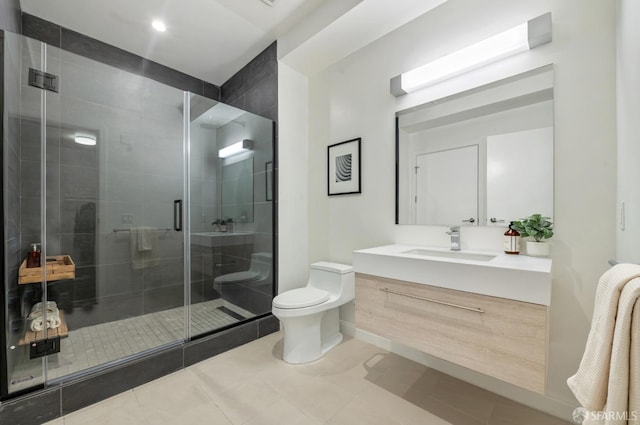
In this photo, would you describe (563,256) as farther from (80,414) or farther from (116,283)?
(116,283)

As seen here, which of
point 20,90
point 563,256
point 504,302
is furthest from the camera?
point 20,90

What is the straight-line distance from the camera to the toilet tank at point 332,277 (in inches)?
84.0

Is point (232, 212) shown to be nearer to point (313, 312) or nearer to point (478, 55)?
point (313, 312)

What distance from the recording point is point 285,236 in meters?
2.55

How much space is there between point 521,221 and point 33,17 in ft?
12.7

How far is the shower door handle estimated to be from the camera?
2289 millimetres

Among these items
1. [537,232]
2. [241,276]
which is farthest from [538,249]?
[241,276]

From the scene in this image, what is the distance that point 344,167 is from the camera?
2.38 metres

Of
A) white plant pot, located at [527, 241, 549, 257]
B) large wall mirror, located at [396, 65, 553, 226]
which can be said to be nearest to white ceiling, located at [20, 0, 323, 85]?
large wall mirror, located at [396, 65, 553, 226]

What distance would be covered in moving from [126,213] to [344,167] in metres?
2.01

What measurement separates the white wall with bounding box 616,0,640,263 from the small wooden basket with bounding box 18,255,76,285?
2833mm

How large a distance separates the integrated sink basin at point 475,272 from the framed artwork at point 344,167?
0.85 metres

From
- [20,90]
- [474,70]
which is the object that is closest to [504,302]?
[474,70]

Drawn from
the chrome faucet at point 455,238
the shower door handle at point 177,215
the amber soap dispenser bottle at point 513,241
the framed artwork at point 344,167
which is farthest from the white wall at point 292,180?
the amber soap dispenser bottle at point 513,241
